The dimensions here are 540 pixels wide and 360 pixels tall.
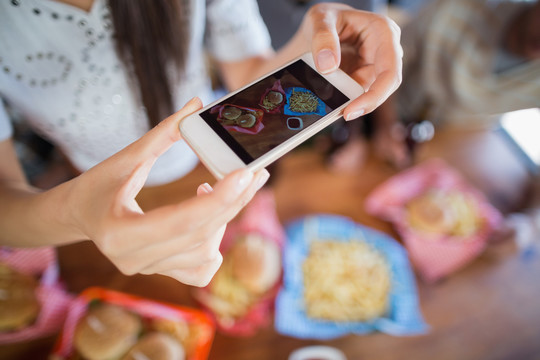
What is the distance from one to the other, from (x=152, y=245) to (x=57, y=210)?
186 millimetres

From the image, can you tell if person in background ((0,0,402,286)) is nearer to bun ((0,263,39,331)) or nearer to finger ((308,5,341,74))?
finger ((308,5,341,74))

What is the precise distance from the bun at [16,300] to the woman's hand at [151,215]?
43 centimetres

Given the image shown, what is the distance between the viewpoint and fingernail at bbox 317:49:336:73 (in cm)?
40

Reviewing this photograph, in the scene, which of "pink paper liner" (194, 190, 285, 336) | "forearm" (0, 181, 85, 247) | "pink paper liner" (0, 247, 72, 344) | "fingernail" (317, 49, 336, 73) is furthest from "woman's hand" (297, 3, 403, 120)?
"pink paper liner" (0, 247, 72, 344)

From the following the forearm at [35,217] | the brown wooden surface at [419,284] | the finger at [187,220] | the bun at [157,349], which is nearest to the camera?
the finger at [187,220]

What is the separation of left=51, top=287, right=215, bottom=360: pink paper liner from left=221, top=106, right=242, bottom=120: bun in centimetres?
55

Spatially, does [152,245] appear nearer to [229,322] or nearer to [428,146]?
[229,322]

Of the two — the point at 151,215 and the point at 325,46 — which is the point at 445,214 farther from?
the point at 151,215

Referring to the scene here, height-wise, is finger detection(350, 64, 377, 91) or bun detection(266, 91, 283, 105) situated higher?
bun detection(266, 91, 283, 105)

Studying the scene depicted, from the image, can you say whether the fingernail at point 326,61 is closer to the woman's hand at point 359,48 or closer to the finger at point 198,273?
the woman's hand at point 359,48

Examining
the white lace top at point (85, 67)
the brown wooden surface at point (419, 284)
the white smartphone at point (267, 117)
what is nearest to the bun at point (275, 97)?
the white smartphone at point (267, 117)

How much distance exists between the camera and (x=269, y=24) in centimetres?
73

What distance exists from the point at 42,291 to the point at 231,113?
674mm

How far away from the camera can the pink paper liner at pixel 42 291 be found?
26.6 inches
